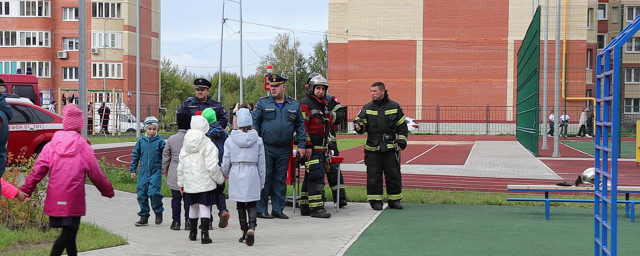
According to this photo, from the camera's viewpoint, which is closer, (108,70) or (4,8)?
(4,8)

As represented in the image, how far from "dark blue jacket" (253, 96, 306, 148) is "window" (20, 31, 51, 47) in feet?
206

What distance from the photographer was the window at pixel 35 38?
68125 millimetres

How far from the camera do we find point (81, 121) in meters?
6.73

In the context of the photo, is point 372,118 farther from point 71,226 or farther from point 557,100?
point 557,100

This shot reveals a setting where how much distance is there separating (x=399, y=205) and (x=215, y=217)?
2.93m

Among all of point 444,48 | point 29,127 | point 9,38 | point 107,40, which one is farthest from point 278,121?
→ point 9,38

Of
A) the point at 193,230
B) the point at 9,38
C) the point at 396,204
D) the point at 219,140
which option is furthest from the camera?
the point at 9,38

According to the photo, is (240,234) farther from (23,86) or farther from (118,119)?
(118,119)

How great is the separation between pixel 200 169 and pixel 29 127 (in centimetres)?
1035

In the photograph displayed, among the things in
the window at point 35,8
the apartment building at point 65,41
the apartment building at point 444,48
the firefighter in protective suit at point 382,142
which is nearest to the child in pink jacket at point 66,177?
the firefighter in protective suit at point 382,142

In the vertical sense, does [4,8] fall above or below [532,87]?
above

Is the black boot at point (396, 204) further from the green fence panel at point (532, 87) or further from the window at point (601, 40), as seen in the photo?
the window at point (601, 40)

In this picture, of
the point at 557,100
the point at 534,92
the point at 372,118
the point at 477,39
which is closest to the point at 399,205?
the point at 372,118

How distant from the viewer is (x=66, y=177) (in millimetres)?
6469
